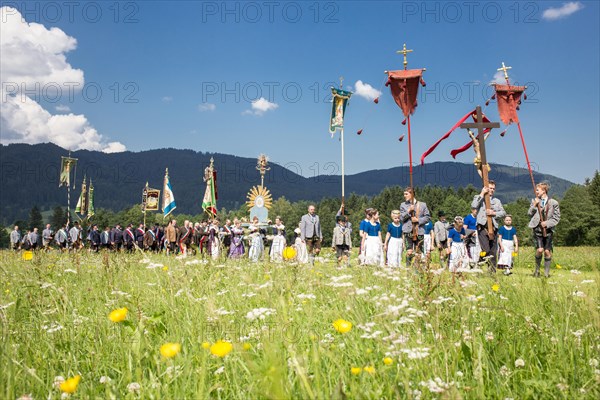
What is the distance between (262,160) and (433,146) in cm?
2788

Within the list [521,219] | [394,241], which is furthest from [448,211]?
[394,241]

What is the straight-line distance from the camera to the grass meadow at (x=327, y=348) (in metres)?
2.05

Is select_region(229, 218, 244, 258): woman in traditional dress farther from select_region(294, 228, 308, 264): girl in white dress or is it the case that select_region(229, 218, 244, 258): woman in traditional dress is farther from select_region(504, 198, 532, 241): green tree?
select_region(504, 198, 532, 241): green tree

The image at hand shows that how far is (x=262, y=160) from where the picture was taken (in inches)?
1411

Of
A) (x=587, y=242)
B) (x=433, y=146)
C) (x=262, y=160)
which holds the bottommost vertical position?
(x=587, y=242)

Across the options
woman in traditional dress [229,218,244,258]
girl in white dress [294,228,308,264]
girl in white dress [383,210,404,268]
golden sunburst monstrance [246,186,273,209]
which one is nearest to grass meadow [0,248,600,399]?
girl in white dress [294,228,308,264]

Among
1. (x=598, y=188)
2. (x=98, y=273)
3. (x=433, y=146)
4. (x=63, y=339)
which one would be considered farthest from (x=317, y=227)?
(x=598, y=188)

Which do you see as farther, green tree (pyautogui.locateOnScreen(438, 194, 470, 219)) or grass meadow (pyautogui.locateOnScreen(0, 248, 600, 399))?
green tree (pyautogui.locateOnScreen(438, 194, 470, 219))

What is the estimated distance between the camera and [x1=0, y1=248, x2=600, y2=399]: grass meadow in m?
2.05

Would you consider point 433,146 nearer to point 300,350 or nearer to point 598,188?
point 300,350

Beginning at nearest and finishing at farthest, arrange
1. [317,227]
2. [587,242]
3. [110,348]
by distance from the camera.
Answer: [110,348] < [317,227] < [587,242]

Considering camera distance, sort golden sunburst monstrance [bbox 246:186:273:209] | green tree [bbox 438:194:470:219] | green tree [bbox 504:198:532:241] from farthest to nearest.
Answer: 1. green tree [bbox 438:194:470:219]
2. green tree [bbox 504:198:532:241]
3. golden sunburst monstrance [bbox 246:186:273:209]

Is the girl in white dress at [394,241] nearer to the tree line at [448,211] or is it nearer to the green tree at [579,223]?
the tree line at [448,211]

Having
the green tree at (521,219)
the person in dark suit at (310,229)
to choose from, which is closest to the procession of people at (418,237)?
the person in dark suit at (310,229)
